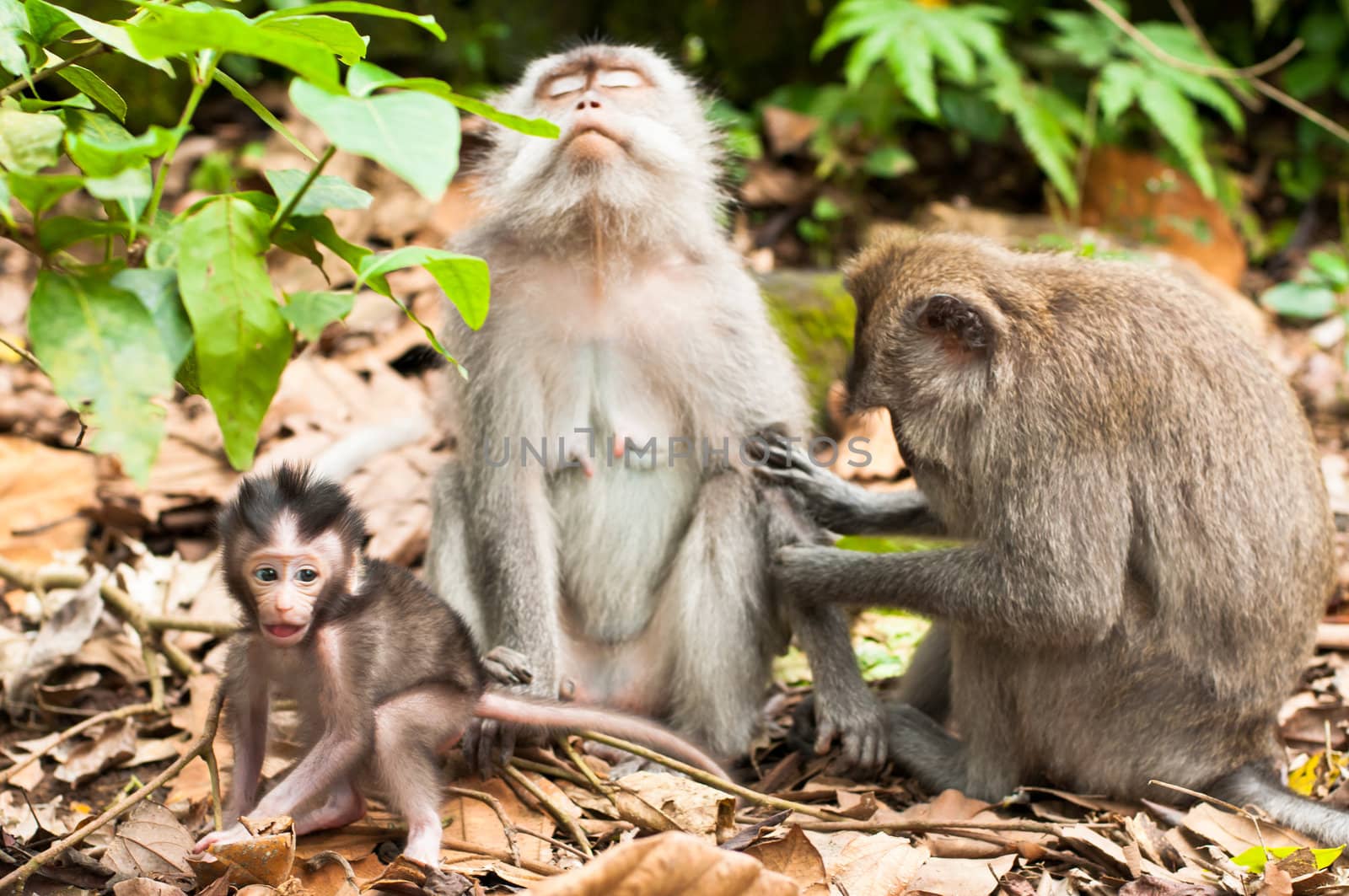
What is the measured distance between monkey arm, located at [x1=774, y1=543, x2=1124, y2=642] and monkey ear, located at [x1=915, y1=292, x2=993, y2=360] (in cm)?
64

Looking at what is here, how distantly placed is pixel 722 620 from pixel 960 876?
131 centimetres

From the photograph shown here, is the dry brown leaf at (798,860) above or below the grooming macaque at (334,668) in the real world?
below

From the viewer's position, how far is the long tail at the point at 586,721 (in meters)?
4.07

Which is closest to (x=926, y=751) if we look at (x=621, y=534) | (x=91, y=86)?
(x=621, y=534)

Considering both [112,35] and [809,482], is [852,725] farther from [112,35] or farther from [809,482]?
[112,35]

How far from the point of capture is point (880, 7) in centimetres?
822

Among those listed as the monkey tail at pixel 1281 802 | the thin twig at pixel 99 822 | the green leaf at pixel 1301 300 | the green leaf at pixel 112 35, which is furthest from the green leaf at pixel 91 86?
the green leaf at pixel 1301 300

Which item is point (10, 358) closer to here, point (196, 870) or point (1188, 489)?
point (196, 870)

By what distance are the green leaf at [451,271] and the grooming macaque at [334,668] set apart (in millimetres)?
1180

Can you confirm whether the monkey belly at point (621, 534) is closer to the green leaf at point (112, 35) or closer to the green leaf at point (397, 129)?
the green leaf at point (112, 35)

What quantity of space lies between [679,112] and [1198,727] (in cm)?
289

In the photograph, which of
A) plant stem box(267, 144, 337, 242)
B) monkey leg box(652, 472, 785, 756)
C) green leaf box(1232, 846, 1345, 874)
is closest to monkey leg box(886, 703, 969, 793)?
monkey leg box(652, 472, 785, 756)

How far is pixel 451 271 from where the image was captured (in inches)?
103

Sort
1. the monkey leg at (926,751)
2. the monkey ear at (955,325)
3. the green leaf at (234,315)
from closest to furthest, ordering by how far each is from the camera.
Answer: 1. the green leaf at (234,315)
2. the monkey ear at (955,325)
3. the monkey leg at (926,751)
